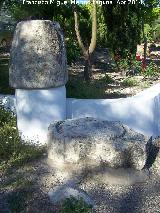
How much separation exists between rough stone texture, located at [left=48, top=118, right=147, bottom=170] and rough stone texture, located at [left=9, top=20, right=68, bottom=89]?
1.03 meters

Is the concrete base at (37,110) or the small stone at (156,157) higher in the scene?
the concrete base at (37,110)

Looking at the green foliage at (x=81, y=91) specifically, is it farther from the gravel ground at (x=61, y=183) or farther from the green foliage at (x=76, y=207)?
the green foliage at (x=76, y=207)

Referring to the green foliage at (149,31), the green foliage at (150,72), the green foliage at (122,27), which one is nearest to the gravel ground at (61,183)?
the green foliage at (150,72)

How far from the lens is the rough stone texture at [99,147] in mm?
5328

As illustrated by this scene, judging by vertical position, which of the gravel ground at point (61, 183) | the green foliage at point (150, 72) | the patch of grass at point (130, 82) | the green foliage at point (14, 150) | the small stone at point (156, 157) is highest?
the green foliage at point (150, 72)

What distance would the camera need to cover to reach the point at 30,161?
583 cm

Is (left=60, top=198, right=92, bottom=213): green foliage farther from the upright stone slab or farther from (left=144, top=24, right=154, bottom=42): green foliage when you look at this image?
(left=144, top=24, right=154, bottom=42): green foliage

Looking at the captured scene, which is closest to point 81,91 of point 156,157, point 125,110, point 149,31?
point 125,110

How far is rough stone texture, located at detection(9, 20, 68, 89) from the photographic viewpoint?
244 inches

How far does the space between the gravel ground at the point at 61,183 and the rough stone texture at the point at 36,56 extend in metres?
1.33

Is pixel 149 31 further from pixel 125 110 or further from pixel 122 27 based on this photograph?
pixel 125 110

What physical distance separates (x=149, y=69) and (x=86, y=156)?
7.59 metres

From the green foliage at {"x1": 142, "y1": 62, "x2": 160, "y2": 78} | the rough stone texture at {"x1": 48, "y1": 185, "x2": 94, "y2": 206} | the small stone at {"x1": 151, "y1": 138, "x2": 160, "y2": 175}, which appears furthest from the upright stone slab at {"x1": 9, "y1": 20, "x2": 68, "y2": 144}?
the green foliage at {"x1": 142, "y1": 62, "x2": 160, "y2": 78}

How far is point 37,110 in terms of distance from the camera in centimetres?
646
